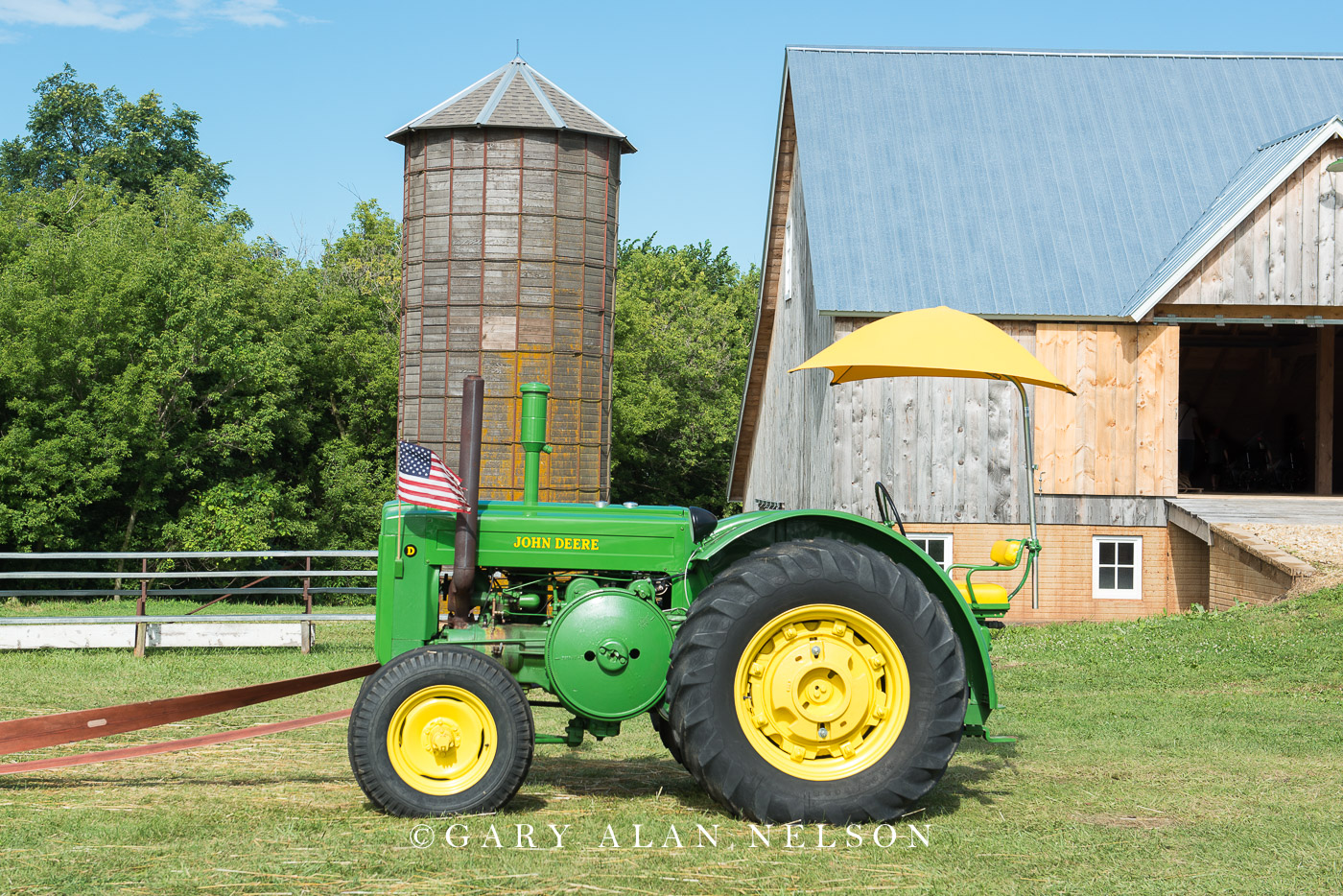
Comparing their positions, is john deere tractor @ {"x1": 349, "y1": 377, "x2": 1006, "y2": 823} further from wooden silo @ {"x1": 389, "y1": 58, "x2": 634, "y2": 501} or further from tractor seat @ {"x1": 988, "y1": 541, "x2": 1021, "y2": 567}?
wooden silo @ {"x1": 389, "y1": 58, "x2": 634, "y2": 501}

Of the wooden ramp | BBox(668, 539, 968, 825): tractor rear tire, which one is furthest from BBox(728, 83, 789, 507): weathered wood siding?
BBox(668, 539, 968, 825): tractor rear tire

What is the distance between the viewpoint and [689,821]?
538 centimetres

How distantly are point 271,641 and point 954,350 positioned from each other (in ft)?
28.3

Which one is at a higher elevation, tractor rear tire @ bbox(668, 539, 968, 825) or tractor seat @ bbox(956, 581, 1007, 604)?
tractor seat @ bbox(956, 581, 1007, 604)

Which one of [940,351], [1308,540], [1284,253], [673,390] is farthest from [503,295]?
[673,390]

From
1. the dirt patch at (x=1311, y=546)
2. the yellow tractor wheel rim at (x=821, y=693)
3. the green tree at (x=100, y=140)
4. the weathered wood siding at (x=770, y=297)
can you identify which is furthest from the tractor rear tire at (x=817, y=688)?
the green tree at (x=100, y=140)

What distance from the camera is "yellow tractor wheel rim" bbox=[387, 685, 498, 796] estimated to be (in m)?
5.34

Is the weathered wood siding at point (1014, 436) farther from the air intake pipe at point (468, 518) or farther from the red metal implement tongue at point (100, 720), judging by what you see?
the red metal implement tongue at point (100, 720)

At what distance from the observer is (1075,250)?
55.4 ft

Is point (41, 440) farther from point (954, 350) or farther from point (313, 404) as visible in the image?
point (954, 350)

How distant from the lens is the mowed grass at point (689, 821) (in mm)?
4520

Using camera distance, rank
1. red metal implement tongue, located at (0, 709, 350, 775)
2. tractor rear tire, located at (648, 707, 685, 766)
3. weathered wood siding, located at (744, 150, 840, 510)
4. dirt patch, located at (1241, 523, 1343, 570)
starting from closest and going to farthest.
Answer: red metal implement tongue, located at (0, 709, 350, 775)
tractor rear tire, located at (648, 707, 685, 766)
dirt patch, located at (1241, 523, 1343, 570)
weathered wood siding, located at (744, 150, 840, 510)

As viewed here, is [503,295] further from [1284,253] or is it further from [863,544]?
[863,544]

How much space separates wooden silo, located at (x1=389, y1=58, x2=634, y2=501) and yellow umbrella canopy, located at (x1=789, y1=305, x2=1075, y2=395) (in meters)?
15.6
